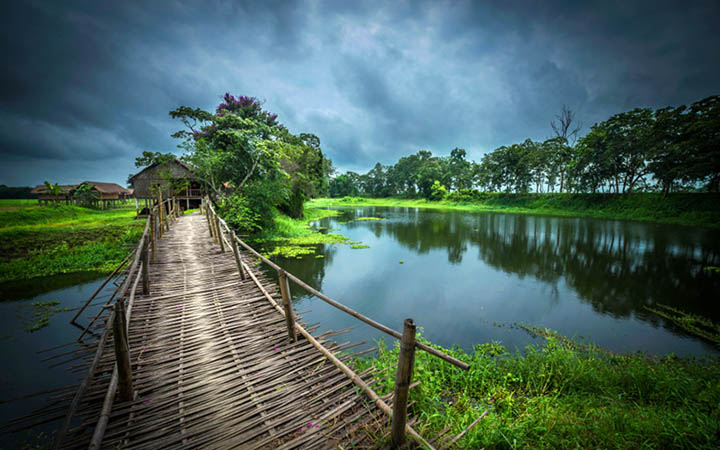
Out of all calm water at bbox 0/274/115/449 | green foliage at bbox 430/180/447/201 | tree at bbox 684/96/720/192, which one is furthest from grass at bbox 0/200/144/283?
green foliage at bbox 430/180/447/201

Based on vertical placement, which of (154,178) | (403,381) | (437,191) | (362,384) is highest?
(437,191)

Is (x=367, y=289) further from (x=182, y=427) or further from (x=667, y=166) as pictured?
(x=667, y=166)

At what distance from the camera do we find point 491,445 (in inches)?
95.2

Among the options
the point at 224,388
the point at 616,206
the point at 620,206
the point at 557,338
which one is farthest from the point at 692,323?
the point at 616,206

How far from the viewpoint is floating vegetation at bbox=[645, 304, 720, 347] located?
5.31 meters

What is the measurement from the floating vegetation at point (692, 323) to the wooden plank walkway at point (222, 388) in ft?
24.7

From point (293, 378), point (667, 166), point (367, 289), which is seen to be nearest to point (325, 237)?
point (367, 289)

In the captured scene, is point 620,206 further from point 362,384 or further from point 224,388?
point 224,388

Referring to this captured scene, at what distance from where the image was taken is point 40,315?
19.9 feet

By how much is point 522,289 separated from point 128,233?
58.3 ft

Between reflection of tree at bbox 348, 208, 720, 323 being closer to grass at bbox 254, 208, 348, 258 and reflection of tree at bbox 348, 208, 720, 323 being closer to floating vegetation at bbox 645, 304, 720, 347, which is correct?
floating vegetation at bbox 645, 304, 720, 347

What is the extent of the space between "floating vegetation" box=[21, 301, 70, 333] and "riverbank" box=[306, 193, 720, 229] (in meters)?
34.5

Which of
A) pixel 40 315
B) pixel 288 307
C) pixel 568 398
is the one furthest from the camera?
pixel 40 315

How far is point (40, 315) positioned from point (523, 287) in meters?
13.4
